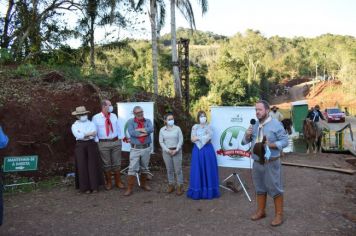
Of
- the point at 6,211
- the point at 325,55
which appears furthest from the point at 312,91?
the point at 6,211

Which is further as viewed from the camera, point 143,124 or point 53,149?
point 53,149

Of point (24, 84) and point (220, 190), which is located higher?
point (24, 84)

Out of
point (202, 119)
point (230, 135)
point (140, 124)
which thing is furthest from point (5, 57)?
point (230, 135)

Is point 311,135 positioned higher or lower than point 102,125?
lower

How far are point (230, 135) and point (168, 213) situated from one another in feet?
6.68

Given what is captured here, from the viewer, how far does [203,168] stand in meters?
A: 7.00

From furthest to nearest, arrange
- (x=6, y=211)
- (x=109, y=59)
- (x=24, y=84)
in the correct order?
(x=109, y=59) → (x=24, y=84) → (x=6, y=211)

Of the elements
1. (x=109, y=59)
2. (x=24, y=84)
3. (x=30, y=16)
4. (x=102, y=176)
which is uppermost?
(x=30, y=16)

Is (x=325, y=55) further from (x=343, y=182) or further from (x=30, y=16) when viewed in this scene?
(x=343, y=182)

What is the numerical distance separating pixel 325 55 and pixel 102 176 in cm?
8476

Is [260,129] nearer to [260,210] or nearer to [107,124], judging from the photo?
[260,210]

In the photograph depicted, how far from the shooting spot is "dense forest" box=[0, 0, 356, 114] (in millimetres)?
16391

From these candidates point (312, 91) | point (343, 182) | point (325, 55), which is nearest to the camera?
point (343, 182)

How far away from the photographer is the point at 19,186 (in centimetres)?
806
